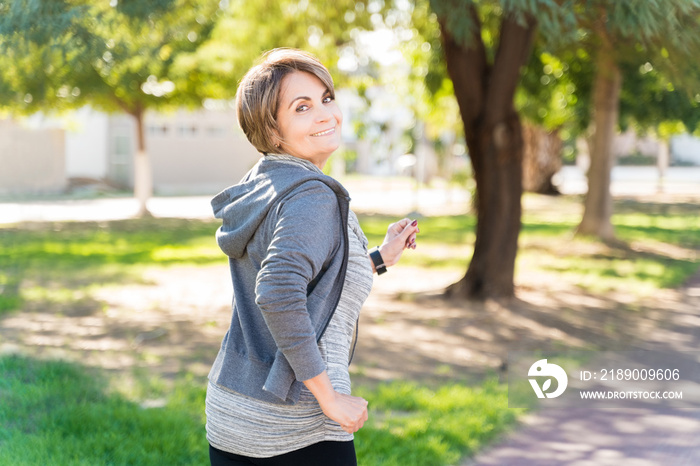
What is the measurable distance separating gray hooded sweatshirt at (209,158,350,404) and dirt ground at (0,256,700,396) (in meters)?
4.25

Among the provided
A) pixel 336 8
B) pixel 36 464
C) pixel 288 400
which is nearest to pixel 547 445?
pixel 36 464

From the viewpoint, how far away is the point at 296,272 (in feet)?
5.82

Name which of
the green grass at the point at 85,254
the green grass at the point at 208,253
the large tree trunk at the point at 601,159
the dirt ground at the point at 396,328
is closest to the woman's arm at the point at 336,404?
the dirt ground at the point at 396,328

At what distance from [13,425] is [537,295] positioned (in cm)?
706

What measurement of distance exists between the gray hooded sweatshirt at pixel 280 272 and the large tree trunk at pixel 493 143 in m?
7.13

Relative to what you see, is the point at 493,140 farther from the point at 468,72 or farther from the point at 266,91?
the point at 266,91

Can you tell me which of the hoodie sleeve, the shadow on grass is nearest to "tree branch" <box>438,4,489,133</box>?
the shadow on grass

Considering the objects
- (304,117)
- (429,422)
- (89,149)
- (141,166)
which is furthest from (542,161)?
(304,117)

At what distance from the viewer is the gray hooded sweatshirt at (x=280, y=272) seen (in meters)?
1.78

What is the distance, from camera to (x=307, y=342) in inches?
71.0

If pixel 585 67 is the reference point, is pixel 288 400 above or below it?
below

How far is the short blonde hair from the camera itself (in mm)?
1973

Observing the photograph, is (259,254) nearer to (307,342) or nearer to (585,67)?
(307,342)

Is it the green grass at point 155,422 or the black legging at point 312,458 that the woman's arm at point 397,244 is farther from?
the green grass at point 155,422
